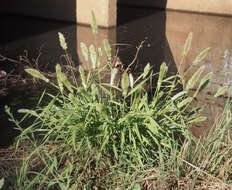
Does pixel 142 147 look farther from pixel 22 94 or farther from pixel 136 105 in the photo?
pixel 22 94

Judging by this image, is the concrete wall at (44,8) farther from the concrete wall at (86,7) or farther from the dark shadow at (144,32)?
the dark shadow at (144,32)

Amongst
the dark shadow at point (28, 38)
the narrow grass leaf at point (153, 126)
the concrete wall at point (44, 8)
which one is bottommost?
the dark shadow at point (28, 38)

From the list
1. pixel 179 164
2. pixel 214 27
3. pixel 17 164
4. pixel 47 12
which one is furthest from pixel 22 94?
pixel 214 27

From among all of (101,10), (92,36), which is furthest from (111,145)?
(101,10)

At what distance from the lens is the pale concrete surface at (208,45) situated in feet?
15.3

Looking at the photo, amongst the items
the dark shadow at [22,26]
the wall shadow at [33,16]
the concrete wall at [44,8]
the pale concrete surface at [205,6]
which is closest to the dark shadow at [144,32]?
the pale concrete surface at [205,6]

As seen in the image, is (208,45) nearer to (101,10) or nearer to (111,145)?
(101,10)

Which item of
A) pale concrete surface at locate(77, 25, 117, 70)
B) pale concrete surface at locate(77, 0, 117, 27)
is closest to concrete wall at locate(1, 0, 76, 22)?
pale concrete surface at locate(77, 0, 117, 27)

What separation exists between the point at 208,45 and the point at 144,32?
2.15m

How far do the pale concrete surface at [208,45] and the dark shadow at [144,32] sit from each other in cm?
23

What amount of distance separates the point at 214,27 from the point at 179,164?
30.7 feet

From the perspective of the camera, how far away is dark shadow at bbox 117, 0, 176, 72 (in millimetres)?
6996

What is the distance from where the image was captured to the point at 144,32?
9711 millimetres

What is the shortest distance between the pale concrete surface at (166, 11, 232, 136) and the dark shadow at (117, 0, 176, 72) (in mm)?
229
